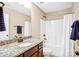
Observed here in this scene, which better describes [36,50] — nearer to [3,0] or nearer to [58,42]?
[58,42]

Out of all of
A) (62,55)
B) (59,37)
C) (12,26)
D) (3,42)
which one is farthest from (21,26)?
(62,55)

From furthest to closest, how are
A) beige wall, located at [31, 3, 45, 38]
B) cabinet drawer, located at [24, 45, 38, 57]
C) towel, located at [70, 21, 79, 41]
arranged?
beige wall, located at [31, 3, 45, 38] → towel, located at [70, 21, 79, 41] → cabinet drawer, located at [24, 45, 38, 57]

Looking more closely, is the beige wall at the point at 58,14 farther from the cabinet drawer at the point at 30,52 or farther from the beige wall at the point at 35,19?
the cabinet drawer at the point at 30,52

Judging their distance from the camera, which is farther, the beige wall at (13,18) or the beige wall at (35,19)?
the beige wall at (35,19)

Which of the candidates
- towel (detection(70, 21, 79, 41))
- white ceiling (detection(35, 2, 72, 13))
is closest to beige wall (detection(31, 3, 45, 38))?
white ceiling (detection(35, 2, 72, 13))

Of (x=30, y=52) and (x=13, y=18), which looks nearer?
(x=30, y=52)

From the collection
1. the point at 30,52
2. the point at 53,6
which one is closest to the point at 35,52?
the point at 30,52

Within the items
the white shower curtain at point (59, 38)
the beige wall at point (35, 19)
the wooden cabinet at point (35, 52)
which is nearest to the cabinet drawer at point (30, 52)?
the wooden cabinet at point (35, 52)

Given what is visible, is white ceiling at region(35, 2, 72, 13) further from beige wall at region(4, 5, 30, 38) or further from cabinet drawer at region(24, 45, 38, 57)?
cabinet drawer at region(24, 45, 38, 57)

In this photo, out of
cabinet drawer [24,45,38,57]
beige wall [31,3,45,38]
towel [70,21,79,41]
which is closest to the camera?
cabinet drawer [24,45,38,57]

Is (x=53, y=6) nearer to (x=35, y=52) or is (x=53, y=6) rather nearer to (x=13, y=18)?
(x=13, y=18)

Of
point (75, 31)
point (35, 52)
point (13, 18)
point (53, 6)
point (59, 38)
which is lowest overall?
point (35, 52)

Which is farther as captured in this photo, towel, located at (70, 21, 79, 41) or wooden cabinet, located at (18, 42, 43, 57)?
towel, located at (70, 21, 79, 41)

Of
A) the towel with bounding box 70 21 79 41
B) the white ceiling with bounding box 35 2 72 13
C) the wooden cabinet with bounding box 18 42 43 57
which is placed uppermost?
the white ceiling with bounding box 35 2 72 13
